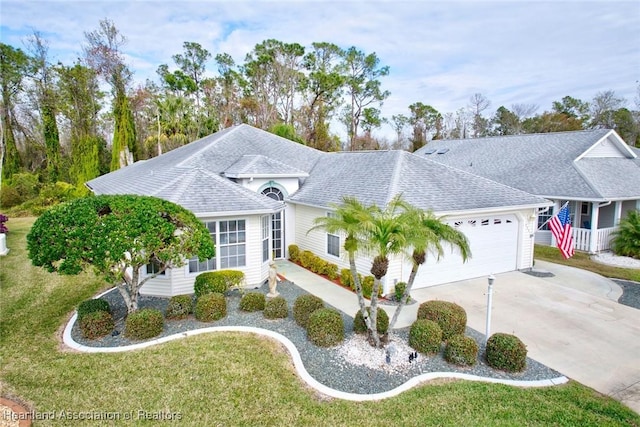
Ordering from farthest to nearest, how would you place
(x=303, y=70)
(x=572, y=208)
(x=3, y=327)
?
(x=303, y=70) < (x=572, y=208) < (x=3, y=327)

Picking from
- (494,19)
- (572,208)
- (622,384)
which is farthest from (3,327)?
(572,208)

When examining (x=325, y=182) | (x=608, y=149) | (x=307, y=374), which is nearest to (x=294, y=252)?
A: (x=325, y=182)

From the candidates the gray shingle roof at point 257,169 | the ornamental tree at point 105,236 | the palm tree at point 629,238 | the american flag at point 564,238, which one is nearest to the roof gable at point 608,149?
the palm tree at point 629,238

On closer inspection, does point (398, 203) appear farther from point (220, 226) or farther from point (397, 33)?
point (397, 33)

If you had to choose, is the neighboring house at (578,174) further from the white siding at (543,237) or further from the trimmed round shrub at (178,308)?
the trimmed round shrub at (178,308)

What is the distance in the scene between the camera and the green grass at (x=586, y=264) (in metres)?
14.1

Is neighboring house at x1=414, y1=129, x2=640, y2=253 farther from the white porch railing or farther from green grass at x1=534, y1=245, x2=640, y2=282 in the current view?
green grass at x1=534, y1=245, x2=640, y2=282

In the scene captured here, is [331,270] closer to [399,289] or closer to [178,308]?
[399,289]

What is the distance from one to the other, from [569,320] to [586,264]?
750cm

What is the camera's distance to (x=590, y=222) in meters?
18.4

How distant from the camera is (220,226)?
39.3 ft

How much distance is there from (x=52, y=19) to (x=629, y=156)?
3065 centimetres

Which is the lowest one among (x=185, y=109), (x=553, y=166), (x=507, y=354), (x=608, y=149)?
(x=507, y=354)

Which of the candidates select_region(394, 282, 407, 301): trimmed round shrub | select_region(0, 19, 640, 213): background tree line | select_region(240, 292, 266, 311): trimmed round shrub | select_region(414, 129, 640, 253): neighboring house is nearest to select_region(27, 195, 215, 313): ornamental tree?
select_region(240, 292, 266, 311): trimmed round shrub
